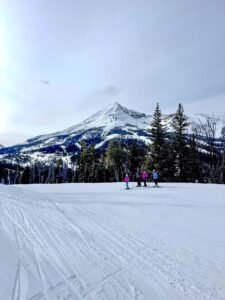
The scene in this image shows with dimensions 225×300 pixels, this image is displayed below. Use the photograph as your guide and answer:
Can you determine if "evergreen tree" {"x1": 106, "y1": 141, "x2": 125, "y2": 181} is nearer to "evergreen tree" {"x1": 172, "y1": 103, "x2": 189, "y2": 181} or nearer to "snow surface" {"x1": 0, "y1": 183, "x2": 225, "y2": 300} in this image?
"evergreen tree" {"x1": 172, "y1": 103, "x2": 189, "y2": 181}

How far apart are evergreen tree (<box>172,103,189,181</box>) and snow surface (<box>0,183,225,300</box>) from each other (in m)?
28.1

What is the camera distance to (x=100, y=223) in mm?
9234

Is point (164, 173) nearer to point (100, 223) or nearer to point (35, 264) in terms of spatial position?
point (100, 223)

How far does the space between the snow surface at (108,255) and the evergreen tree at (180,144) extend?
92.2ft

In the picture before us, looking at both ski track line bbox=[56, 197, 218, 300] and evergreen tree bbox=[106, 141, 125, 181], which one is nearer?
ski track line bbox=[56, 197, 218, 300]

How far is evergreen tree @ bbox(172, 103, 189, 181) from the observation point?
38594 millimetres

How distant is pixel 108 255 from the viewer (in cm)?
613

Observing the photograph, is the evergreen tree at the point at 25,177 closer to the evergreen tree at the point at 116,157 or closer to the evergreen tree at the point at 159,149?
the evergreen tree at the point at 116,157

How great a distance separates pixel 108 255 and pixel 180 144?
1377 inches

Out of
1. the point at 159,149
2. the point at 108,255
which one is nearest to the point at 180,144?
the point at 159,149

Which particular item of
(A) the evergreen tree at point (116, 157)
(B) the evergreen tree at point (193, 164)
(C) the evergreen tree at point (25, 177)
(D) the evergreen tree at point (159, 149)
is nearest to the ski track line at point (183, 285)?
(D) the evergreen tree at point (159, 149)

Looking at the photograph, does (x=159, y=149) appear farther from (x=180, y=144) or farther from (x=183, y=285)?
(x=183, y=285)

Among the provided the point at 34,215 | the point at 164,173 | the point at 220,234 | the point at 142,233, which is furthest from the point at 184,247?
the point at 164,173

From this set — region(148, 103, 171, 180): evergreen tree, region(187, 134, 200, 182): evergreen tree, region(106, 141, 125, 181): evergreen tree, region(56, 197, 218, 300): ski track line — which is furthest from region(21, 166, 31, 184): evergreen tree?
region(56, 197, 218, 300): ski track line
